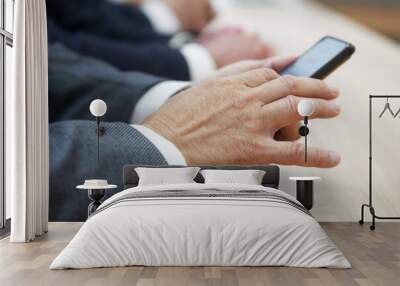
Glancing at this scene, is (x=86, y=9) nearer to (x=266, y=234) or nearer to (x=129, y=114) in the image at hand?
(x=129, y=114)

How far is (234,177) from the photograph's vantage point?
6.54m

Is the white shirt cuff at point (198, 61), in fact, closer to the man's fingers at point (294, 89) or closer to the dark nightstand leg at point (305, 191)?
the man's fingers at point (294, 89)

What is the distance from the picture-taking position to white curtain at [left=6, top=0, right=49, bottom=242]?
19.6 ft

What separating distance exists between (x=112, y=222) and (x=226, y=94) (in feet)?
9.95

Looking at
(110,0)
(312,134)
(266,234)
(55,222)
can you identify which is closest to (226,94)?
(312,134)

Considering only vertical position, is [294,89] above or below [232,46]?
below

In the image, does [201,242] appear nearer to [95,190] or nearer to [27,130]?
[27,130]

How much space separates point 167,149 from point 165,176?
744mm

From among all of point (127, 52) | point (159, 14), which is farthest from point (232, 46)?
point (127, 52)

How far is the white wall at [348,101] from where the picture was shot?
295 inches

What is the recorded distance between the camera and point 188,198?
16.5 ft

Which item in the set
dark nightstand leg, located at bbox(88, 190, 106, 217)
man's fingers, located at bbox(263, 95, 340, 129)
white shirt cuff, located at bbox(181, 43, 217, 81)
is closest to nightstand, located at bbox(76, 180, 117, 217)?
dark nightstand leg, located at bbox(88, 190, 106, 217)

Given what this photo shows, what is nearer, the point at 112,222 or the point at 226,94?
the point at 112,222

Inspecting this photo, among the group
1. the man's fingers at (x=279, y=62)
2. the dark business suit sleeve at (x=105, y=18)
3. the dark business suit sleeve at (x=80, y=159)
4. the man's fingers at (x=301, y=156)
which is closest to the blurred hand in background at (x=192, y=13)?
the dark business suit sleeve at (x=105, y=18)
